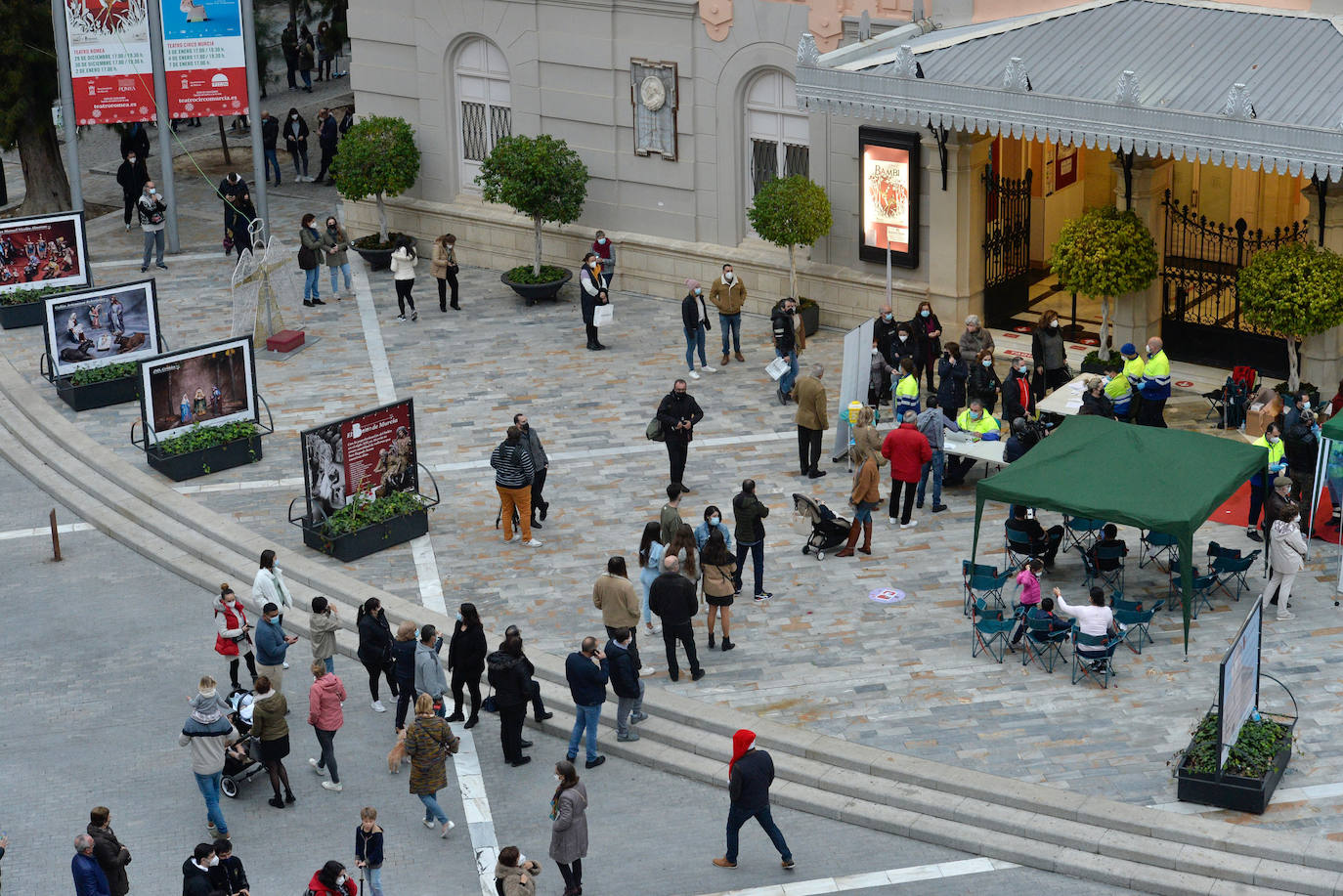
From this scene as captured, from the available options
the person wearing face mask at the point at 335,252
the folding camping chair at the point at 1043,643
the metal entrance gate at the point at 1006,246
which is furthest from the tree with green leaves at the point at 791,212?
the folding camping chair at the point at 1043,643

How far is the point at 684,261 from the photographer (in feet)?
107

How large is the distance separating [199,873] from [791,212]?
16517 mm

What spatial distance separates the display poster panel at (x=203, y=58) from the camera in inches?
1379

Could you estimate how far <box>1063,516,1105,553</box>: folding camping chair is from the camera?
22469 mm

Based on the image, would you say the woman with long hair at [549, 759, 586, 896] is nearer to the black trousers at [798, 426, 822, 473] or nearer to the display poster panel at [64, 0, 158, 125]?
the black trousers at [798, 426, 822, 473]

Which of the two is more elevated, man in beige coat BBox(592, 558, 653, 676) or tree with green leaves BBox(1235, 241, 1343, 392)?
tree with green leaves BBox(1235, 241, 1343, 392)

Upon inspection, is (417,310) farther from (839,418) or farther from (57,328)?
(839,418)

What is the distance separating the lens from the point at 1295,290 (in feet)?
83.1

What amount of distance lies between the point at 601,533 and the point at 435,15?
14174mm

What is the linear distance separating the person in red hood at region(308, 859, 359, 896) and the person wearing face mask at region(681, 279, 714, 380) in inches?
561

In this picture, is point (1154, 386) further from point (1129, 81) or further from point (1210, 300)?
point (1210, 300)

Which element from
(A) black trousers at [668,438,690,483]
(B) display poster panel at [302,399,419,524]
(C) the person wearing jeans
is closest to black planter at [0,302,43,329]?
(B) display poster panel at [302,399,419,524]

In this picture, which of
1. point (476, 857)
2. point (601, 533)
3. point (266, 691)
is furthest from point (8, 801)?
point (601, 533)

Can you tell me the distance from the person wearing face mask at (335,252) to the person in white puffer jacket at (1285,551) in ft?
60.8
